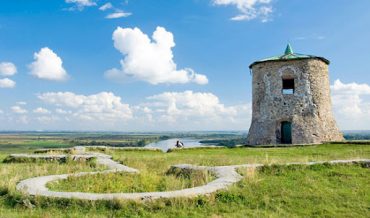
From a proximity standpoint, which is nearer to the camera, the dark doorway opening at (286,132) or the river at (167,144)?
the river at (167,144)

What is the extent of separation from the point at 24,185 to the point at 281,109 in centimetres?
1714

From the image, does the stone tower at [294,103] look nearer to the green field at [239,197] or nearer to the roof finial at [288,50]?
the roof finial at [288,50]

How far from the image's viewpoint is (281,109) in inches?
894

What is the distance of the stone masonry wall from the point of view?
73.4ft

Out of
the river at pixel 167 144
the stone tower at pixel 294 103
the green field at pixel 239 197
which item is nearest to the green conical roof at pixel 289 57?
the stone tower at pixel 294 103

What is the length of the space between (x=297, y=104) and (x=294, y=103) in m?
0.17

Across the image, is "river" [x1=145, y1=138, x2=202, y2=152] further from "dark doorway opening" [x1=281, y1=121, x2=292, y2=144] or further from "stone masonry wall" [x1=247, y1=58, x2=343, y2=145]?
"dark doorway opening" [x1=281, y1=121, x2=292, y2=144]

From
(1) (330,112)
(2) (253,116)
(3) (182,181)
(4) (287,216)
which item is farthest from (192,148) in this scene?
(4) (287,216)

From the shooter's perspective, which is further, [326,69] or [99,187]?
[326,69]

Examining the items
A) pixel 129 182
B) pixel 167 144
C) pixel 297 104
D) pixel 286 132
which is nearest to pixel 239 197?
pixel 129 182

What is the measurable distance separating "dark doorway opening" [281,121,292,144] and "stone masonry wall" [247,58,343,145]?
377mm

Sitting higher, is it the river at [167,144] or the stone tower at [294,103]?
the stone tower at [294,103]

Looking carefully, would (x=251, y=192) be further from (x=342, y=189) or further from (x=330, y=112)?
(x=330, y=112)

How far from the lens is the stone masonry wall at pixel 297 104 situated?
22359 millimetres
